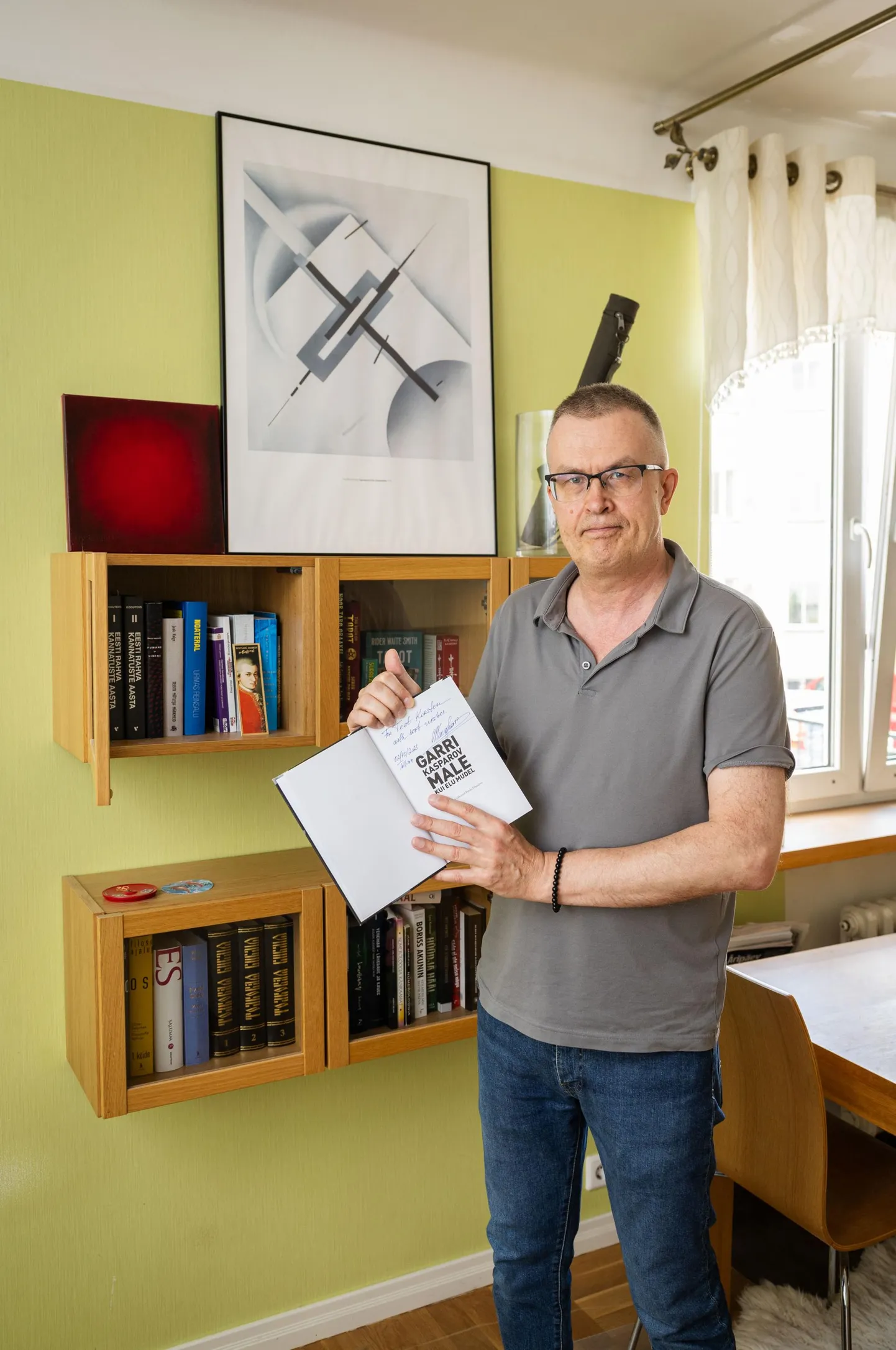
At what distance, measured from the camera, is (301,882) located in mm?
1955

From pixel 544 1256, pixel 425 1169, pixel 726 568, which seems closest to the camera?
pixel 544 1256

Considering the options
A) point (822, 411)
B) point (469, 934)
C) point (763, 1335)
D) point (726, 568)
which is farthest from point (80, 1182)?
point (822, 411)

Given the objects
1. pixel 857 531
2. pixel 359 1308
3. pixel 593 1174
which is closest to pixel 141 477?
pixel 359 1308

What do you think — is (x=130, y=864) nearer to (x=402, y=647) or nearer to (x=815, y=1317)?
(x=402, y=647)

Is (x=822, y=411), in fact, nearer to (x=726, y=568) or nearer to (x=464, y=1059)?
(x=726, y=568)

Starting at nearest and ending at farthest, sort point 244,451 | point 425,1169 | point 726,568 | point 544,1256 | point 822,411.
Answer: point 544,1256 → point 244,451 → point 425,1169 → point 726,568 → point 822,411

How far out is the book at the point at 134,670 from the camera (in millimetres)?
1790

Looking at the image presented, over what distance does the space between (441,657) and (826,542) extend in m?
1.46

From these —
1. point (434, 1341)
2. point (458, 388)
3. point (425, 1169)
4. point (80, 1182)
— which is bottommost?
point (434, 1341)

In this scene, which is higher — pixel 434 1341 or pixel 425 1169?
pixel 425 1169

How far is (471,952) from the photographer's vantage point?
7.08ft

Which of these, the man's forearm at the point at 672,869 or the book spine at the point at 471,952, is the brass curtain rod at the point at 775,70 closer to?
the man's forearm at the point at 672,869

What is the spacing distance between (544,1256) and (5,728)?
126 cm

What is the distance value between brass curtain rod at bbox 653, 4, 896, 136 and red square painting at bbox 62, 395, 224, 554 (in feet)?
4.44
